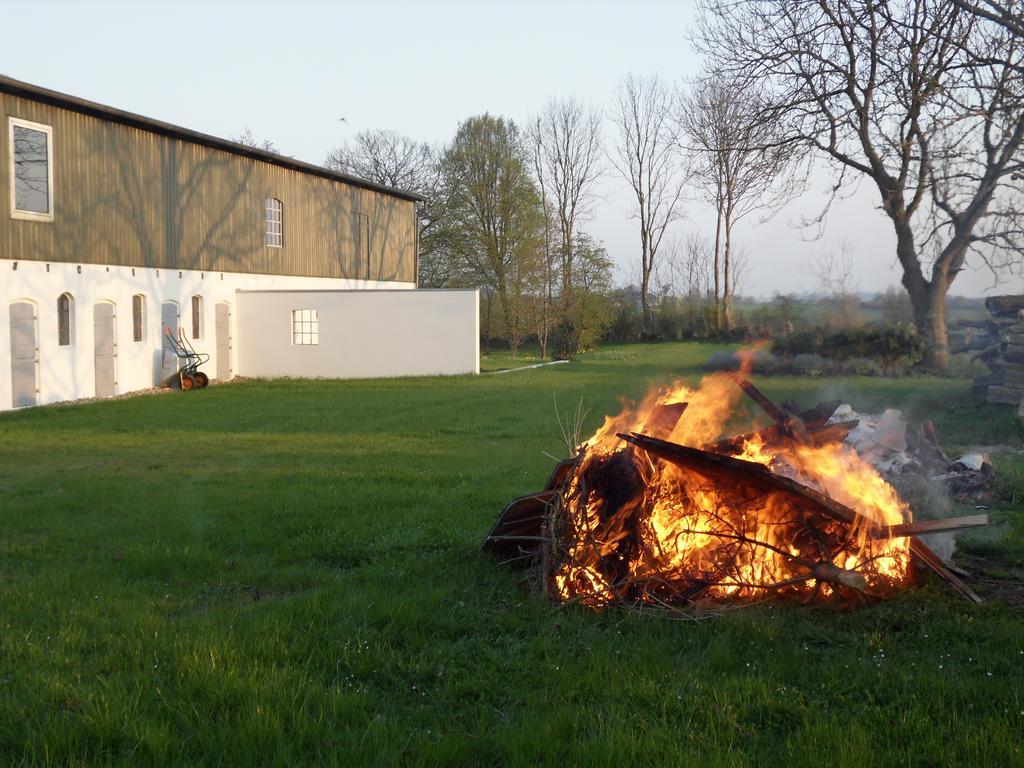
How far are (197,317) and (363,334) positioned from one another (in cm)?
527

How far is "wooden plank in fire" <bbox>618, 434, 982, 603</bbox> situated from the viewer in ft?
18.6

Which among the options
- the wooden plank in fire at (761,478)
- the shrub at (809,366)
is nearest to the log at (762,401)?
the wooden plank in fire at (761,478)

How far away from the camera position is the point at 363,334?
1193 inches

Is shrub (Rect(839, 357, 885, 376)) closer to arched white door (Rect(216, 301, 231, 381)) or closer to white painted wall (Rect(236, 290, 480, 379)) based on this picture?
white painted wall (Rect(236, 290, 480, 379))

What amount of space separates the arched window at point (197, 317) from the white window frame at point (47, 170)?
6.81 meters

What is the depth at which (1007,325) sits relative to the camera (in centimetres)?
1759

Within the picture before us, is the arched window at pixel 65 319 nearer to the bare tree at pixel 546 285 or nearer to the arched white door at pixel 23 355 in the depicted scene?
the arched white door at pixel 23 355

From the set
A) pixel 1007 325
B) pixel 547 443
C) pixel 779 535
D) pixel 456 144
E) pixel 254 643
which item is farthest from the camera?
pixel 456 144

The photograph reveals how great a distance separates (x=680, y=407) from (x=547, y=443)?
7293mm

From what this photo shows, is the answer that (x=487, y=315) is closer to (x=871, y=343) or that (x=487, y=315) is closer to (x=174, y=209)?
(x=174, y=209)

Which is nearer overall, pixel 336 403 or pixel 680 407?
pixel 680 407

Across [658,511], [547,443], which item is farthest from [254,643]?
[547,443]

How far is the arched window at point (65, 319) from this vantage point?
21.9m

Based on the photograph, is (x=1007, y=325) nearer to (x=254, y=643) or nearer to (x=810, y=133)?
(x=810, y=133)
